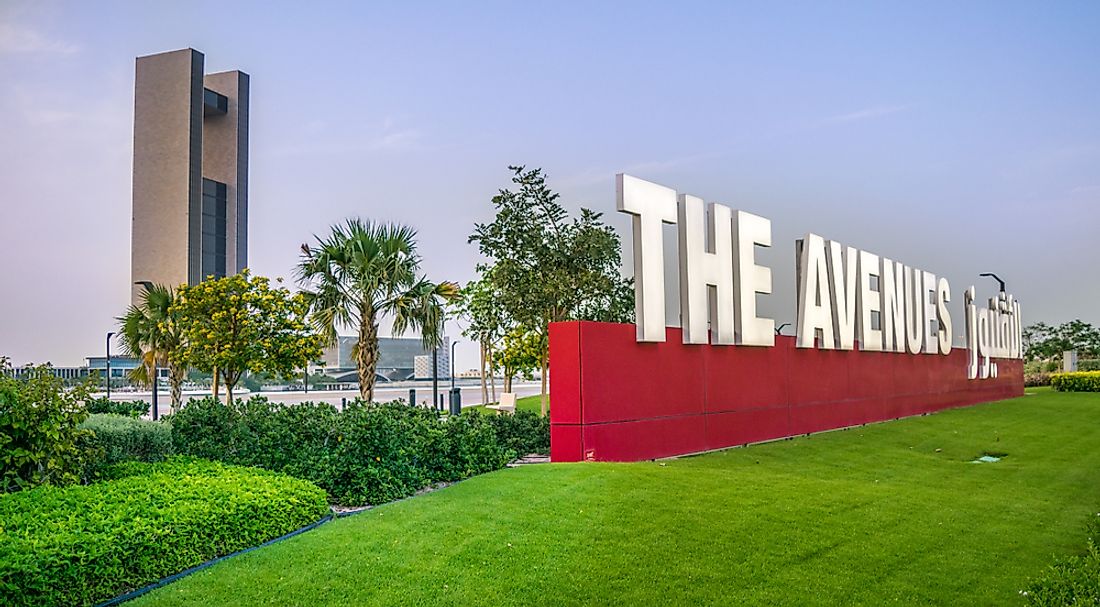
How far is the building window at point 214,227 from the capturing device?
145 ft

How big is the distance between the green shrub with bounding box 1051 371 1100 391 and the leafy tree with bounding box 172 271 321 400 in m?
39.1

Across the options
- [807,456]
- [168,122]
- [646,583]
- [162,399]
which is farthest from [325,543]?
[162,399]

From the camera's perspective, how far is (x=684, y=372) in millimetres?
16625

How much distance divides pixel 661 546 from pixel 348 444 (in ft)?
15.2

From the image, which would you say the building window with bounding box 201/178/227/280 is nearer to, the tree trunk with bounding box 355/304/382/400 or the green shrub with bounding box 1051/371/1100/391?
the tree trunk with bounding box 355/304/382/400

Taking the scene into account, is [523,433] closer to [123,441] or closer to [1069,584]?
[123,441]

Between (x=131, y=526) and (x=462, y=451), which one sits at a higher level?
(x=462, y=451)

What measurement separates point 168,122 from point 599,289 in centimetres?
2845

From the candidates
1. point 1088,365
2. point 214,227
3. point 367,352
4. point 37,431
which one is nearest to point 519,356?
point 367,352

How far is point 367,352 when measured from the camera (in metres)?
20.1

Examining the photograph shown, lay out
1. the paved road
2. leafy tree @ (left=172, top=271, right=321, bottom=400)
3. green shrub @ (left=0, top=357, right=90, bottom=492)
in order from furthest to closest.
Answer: the paved road → leafy tree @ (left=172, top=271, right=321, bottom=400) → green shrub @ (left=0, top=357, right=90, bottom=492)

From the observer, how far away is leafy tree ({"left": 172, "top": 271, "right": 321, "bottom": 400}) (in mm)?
23516

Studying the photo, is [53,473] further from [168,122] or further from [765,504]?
[168,122]

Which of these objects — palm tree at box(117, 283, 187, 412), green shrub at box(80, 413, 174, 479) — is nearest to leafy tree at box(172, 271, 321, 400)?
palm tree at box(117, 283, 187, 412)
